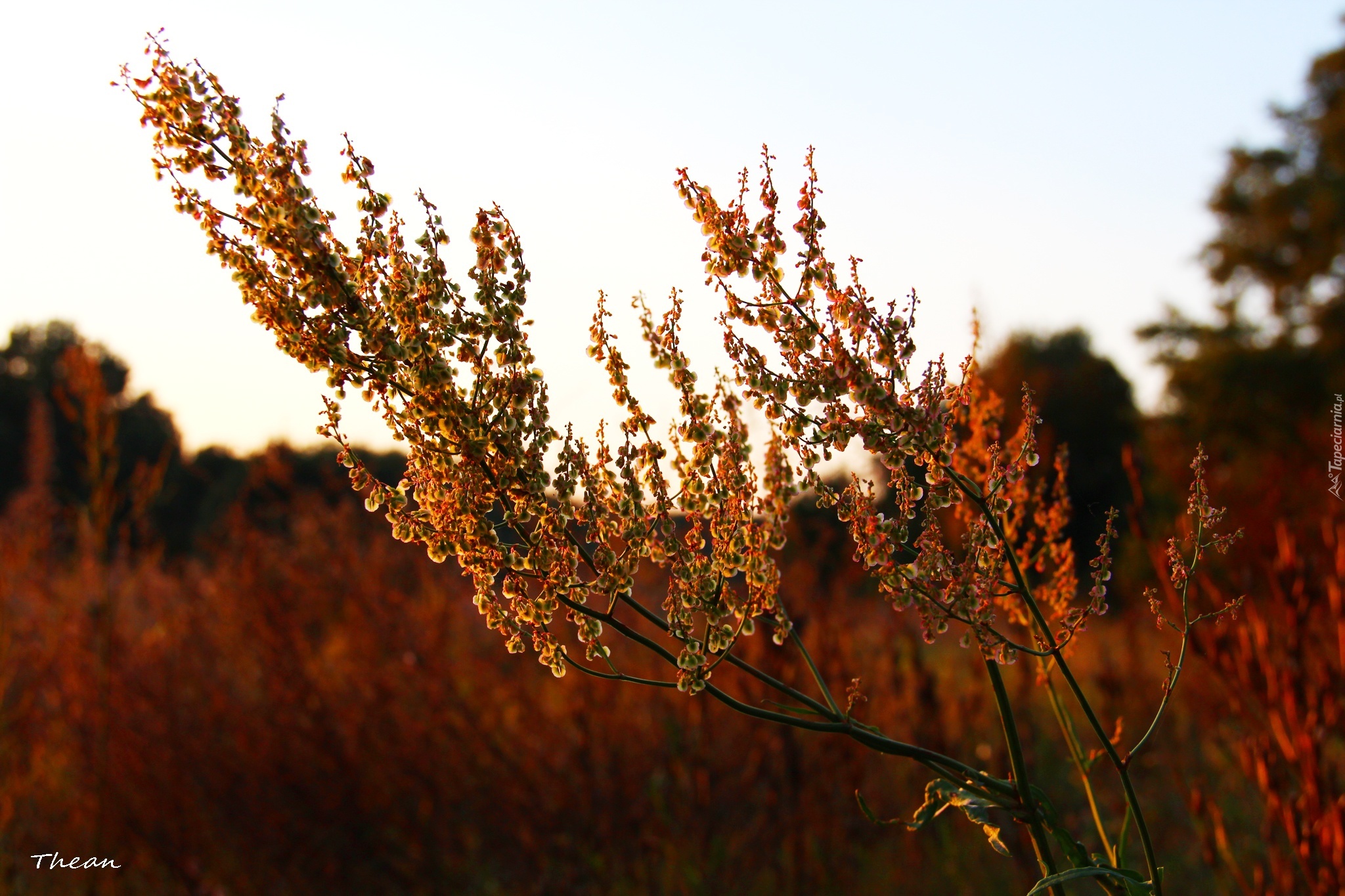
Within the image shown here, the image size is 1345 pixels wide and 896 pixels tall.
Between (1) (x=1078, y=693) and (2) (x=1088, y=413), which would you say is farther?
(2) (x=1088, y=413)

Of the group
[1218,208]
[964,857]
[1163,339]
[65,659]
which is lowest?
[964,857]

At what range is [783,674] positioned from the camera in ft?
14.6

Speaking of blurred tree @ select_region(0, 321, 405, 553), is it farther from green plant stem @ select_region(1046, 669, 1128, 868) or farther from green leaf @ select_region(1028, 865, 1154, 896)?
green leaf @ select_region(1028, 865, 1154, 896)

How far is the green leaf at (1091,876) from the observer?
1017mm

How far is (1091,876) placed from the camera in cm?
111

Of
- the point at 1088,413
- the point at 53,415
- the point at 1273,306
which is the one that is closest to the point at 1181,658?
the point at 1088,413

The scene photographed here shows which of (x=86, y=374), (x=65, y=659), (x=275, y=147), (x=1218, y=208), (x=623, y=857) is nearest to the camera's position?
(x=275, y=147)

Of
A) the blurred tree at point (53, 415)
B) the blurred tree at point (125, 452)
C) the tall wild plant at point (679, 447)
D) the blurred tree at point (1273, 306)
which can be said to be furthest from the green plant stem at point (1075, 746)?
the blurred tree at point (53, 415)

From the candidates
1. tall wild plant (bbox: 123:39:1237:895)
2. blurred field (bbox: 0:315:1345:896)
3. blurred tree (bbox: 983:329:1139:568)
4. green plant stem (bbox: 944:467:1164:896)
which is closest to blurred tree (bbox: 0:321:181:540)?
blurred field (bbox: 0:315:1345:896)

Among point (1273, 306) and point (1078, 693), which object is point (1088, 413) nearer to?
point (1273, 306)

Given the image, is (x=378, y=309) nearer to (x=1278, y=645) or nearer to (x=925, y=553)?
(x=925, y=553)

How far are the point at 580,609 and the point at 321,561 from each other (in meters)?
5.32

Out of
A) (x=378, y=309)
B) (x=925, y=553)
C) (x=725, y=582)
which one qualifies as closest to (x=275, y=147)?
(x=378, y=309)

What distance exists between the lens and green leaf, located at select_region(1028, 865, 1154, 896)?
102 centimetres
